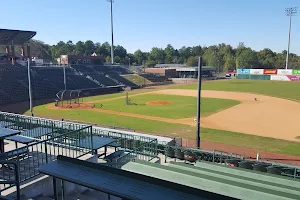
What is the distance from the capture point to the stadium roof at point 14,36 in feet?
153

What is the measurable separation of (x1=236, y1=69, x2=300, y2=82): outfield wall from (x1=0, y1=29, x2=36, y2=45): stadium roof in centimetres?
8536

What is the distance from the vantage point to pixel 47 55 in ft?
478

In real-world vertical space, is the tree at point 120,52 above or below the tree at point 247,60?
above

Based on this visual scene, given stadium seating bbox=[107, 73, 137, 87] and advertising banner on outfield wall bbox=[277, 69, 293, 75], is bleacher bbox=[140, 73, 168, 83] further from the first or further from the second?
advertising banner on outfield wall bbox=[277, 69, 293, 75]

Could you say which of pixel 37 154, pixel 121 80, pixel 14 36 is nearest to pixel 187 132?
pixel 37 154

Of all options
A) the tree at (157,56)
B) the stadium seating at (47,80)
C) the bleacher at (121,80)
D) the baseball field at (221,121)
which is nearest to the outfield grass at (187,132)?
the baseball field at (221,121)

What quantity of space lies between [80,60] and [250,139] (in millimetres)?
81475

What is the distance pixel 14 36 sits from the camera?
48906 millimetres

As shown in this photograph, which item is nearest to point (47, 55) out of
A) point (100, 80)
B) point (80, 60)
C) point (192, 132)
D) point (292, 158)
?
point (80, 60)

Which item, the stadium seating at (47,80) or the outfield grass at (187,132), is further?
the stadium seating at (47,80)

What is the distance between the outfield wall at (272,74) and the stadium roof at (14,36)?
85.4 metres

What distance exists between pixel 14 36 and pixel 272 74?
91.3m

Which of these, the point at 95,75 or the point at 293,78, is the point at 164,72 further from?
the point at 293,78

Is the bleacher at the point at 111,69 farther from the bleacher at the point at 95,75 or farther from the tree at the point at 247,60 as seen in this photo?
the tree at the point at 247,60
